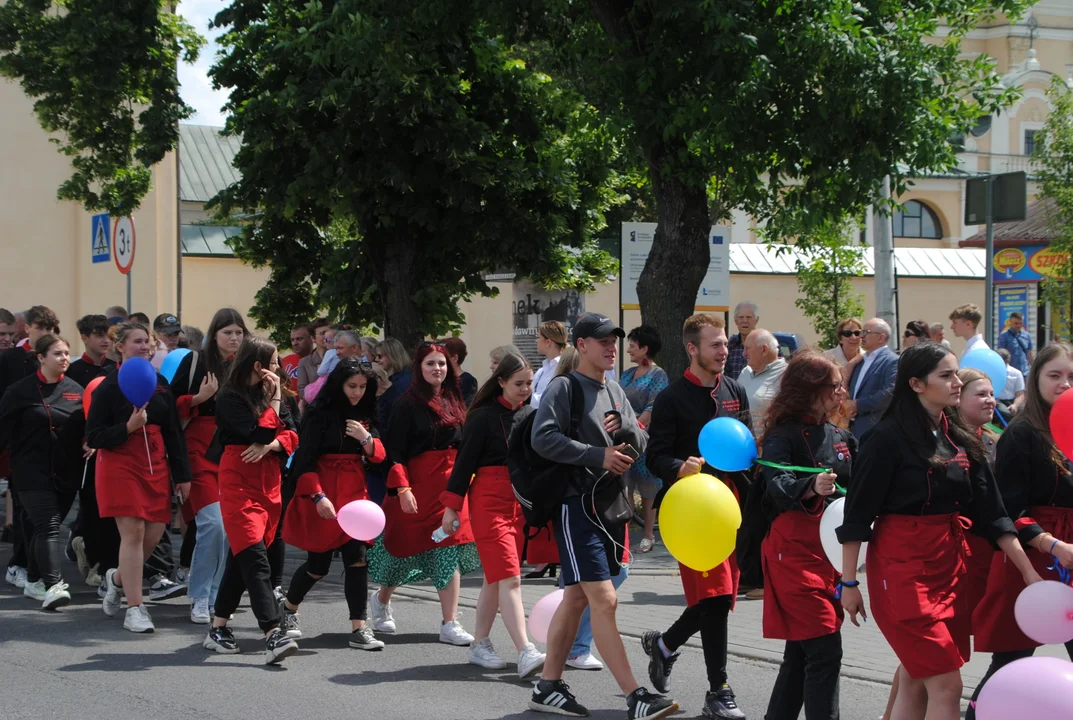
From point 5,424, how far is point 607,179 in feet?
27.9

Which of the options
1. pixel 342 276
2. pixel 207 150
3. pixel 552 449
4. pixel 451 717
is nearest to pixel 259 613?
pixel 451 717

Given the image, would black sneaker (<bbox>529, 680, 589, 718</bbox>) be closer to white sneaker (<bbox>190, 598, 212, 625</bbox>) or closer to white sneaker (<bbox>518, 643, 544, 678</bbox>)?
white sneaker (<bbox>518, 643, 544, 678</bbox>)

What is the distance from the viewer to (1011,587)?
538cm

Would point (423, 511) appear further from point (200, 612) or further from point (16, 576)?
point (16, 576)

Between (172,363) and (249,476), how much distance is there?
1.57 metres

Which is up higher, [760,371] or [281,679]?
[760,371]

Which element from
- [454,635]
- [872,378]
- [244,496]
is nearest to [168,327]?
[244,496]

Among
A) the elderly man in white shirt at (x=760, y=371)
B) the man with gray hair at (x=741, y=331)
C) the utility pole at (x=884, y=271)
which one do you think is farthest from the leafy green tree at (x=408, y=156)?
the utility pole at (x=884, y=271)

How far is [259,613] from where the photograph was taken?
765 centimetres

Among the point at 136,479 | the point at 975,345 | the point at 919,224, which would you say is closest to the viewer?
the point at 136,479

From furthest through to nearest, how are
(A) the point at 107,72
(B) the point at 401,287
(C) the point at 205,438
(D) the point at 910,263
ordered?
(D) the point at 910,263
(A) the point at 107,72
(B) the point at 401,287
(C) the point at 205,438

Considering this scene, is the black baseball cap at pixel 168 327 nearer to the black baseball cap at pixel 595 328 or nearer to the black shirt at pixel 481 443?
the black shirt at pixel 481 443

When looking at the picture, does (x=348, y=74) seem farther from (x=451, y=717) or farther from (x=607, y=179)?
(x=451, y=717)

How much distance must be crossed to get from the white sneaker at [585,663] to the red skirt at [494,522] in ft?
1.95
